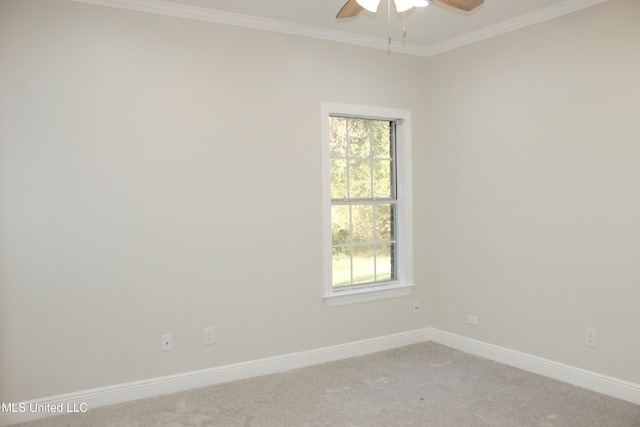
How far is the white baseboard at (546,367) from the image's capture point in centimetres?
305

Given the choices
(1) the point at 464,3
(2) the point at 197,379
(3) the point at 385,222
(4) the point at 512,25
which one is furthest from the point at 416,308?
(1) the point at 464,3

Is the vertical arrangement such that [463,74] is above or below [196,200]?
above

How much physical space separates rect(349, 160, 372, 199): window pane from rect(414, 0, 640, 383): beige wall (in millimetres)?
506

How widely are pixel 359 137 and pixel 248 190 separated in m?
1.18

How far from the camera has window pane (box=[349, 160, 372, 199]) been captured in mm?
4090

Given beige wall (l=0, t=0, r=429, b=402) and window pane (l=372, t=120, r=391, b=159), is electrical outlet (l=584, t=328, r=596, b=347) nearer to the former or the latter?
beige wall (l=0, t=0, r=429, b=402)

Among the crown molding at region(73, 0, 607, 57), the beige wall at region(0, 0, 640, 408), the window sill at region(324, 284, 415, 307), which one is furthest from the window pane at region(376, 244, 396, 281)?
the crown molding at region(73, 0, 607, 57)

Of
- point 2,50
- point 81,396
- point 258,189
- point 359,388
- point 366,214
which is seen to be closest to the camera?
point 2,50

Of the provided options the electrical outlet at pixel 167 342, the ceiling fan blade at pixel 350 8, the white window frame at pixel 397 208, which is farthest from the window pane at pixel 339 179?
the electrical outlet at pixel 167 342

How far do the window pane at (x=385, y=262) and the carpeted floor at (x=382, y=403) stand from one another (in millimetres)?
881

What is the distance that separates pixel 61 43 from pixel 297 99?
1.65m

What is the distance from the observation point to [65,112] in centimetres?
296

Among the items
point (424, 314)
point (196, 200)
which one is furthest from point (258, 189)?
point (424, 314)

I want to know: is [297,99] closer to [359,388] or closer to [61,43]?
[61,43]
